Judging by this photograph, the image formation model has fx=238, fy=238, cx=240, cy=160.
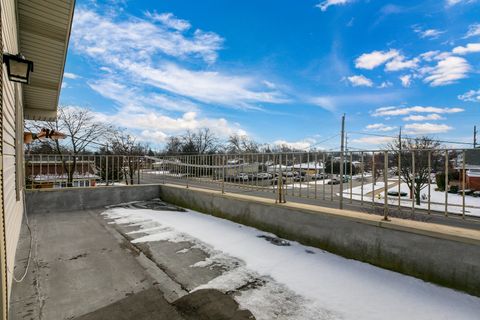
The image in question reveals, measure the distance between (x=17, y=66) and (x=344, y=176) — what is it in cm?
419

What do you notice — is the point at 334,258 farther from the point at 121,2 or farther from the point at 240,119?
the point at 240,119

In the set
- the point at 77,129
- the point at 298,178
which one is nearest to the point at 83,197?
the point at 298,178

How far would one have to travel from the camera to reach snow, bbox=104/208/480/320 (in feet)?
6.55

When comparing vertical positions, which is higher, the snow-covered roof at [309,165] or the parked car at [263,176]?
the snow-covered roof at [309,165]

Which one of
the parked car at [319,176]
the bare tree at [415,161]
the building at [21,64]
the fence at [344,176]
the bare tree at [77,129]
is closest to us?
the building at [21,64]

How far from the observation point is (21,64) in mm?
2510

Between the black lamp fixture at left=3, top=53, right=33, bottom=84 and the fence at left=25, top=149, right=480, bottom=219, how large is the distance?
328 centimetres

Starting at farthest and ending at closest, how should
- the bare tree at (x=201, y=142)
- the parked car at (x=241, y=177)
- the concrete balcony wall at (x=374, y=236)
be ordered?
the bare tree at (x=201, y=142), the parked car at (x=241, y=177), the concrete balcony wall at (x=374, y=236)

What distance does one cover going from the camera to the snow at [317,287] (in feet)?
6.55

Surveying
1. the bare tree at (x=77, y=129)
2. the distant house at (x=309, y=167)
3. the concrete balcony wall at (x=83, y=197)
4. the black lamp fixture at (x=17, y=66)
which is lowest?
the concrete balcony wall at (x=83, y=197)

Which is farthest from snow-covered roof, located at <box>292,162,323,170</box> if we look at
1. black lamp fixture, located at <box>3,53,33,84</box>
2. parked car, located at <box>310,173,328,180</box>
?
black lamp fixture, located at <box>3,53,33,84</box>

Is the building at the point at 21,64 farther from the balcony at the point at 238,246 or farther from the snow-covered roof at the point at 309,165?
the snow-covered roof at the point at 309,165

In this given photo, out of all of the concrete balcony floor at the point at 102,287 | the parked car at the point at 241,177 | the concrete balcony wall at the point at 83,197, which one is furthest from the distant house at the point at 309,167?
the concrete balcony wall at the point at 83,197

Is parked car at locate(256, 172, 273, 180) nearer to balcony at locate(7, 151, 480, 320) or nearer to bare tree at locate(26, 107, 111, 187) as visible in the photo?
balcony at locate(7, 151, 480, 320)
